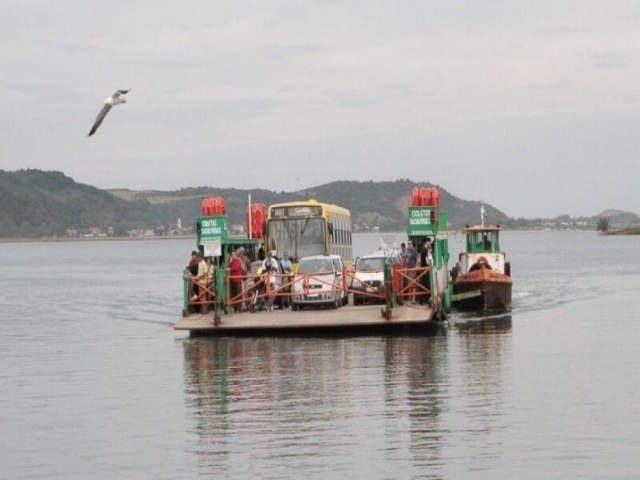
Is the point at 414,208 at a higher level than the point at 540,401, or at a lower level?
higher

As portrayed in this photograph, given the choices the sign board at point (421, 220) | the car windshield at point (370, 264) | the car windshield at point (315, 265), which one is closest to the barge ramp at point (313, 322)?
the car windshield at point (315, 265)

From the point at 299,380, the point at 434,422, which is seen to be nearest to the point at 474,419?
the point at 434,422

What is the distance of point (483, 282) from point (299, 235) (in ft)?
24.4

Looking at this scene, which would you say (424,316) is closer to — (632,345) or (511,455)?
(632,345)

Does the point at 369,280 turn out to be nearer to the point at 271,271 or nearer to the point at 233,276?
the point at 271,271

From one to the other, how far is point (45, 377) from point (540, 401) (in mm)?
10239

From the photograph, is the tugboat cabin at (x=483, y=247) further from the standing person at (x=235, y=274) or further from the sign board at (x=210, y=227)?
the standing person at (x=235, y=274)

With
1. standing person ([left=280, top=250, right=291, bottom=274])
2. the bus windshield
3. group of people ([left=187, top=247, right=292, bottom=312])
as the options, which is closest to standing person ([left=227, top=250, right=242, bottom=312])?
group of people ([left=187, top=247, right=292, bottom=312])

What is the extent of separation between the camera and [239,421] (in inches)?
733

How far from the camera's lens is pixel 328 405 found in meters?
20.0

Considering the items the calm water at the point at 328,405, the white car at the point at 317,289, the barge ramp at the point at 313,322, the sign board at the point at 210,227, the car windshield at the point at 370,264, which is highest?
the sign board at the point at 210,227

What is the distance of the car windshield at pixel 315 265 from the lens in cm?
3288

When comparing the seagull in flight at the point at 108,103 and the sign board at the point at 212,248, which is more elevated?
the seagull in flight at the point at 108,103

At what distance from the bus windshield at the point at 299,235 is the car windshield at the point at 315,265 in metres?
4.07
